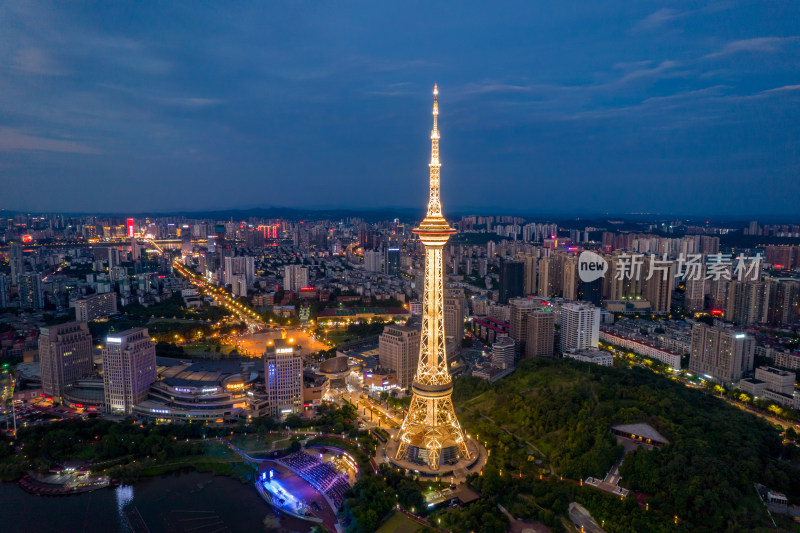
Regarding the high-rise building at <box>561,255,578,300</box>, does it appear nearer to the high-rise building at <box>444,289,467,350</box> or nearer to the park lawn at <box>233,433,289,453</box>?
the high-rise building at <box>444,289,467,350</box>

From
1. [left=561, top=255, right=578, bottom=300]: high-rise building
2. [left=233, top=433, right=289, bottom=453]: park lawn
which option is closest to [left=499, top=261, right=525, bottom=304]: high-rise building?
[left=561, top=255, right=578, bottom=300]: high-rise building

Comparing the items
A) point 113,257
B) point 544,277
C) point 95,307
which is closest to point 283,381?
point 95,307

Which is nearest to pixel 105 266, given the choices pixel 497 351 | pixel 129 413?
pixel 129 413

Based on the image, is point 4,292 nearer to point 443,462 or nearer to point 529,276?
point 443,462

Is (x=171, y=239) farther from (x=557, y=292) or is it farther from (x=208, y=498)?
(x=208, y=498)

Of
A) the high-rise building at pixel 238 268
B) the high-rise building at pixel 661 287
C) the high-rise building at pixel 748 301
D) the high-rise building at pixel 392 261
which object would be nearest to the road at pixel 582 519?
the high-rise building at pixel 748 301
